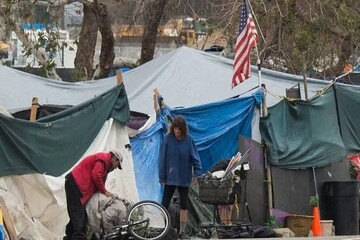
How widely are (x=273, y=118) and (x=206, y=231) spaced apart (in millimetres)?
3039

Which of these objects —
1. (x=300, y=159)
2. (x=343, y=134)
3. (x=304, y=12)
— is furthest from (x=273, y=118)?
(x=304, y=12)

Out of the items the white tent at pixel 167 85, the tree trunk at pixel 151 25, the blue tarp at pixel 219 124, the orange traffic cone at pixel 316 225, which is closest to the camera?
the orange traffic cone at pixel 316 225

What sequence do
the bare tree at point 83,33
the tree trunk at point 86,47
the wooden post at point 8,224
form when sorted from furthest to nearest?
the tree trunk at point 86,47 < the bare tree at point 83,33 < the wooden post at point 8,224

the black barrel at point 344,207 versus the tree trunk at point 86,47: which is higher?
the tree trunk at point 86,47

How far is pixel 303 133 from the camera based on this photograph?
15.7m

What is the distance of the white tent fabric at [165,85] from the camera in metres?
16.4

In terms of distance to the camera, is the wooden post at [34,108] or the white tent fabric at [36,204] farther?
the wooden post at [34,108]

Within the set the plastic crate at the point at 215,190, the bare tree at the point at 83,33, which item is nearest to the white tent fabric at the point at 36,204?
the plastic crate at the point at 215,190

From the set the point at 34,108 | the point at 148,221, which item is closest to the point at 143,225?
the point at 148,221

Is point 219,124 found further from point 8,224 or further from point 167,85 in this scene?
point 8,224

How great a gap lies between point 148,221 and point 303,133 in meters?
5.16

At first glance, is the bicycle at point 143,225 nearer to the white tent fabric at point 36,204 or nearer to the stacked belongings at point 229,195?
the white tent fabric at point 36,204

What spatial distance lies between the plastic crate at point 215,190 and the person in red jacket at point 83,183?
5.39ft

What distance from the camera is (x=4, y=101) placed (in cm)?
1593
